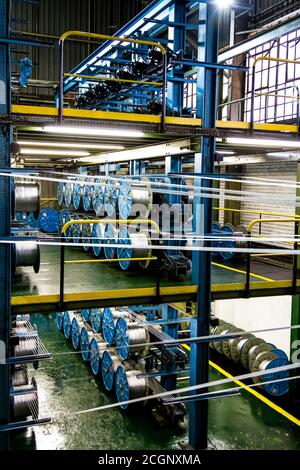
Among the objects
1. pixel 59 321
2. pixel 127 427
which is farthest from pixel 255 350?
pixel 59 321

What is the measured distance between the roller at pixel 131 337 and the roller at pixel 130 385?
1.19 feet

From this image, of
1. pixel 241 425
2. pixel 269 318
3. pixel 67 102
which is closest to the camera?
pixel 241 425

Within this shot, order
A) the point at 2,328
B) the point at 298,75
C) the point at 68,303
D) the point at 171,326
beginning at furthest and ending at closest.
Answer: the point at 298,75 → the point at 171,326 → the point at 68,303 → the point at 2,328

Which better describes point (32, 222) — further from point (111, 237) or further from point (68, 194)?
point (111, 237)

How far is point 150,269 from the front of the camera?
896cm

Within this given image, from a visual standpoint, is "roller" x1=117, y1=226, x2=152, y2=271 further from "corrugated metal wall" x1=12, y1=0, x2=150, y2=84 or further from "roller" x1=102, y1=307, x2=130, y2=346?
"corrugated metal wall" x1=12, y1=0, x2=150, y2=84

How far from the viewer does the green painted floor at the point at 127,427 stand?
8195 mm

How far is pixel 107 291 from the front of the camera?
7.09m

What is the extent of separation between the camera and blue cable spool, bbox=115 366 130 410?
9164mm

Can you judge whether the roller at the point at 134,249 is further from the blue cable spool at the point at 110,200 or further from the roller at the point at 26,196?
the roller at the point at 26,196

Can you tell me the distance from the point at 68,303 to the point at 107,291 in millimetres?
634

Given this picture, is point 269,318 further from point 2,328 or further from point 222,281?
point 2,328

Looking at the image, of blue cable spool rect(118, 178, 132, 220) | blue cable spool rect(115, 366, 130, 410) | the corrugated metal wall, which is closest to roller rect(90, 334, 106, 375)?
blue cable spool rect(115, 366, 130, 410)

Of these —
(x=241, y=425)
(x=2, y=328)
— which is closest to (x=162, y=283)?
(x=2, y=328)
